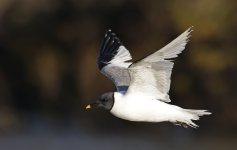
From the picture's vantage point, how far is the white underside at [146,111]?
902cm

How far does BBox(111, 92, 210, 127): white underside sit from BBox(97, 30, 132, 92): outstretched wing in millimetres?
527

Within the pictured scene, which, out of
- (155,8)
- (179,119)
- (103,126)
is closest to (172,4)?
(155,8)

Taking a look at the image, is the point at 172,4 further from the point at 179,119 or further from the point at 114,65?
the point at 179,119

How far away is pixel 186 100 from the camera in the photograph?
15961 millimetres

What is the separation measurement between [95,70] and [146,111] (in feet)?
25.6

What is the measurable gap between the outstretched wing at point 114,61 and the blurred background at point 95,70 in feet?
15.6

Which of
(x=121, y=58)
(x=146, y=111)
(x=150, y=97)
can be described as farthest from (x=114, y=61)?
(x=146, y=111)

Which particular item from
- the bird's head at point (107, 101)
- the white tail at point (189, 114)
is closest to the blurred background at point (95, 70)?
the white tail at point (189, 114)

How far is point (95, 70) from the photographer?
55.2 feet

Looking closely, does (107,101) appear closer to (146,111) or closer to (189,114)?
(146,111)

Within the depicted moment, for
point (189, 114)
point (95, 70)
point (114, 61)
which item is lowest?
point (95, 70)

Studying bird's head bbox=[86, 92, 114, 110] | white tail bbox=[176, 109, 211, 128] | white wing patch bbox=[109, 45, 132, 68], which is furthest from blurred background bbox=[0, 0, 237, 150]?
bird's head bbox=[86, 92, 114, 110]

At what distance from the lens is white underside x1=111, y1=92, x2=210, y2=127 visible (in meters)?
9.02

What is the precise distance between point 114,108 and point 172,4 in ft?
25.8
